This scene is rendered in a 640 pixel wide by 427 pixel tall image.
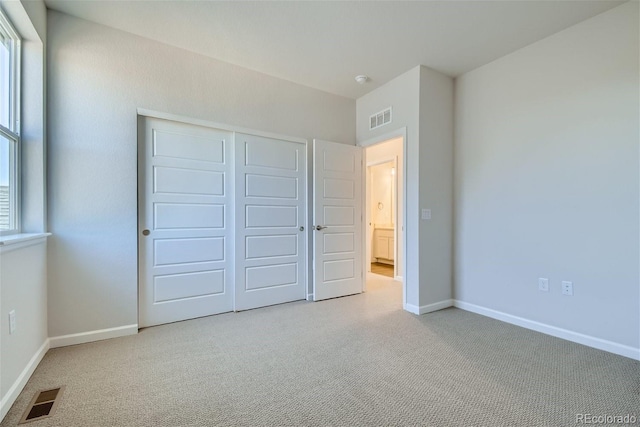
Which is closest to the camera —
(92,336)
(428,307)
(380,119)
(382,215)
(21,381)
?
(21,381)

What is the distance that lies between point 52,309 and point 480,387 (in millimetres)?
3169

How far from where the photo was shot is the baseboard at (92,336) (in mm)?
2381

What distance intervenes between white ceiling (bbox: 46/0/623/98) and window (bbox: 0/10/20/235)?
0.54 meters

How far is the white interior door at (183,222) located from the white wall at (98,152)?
14 centimetres

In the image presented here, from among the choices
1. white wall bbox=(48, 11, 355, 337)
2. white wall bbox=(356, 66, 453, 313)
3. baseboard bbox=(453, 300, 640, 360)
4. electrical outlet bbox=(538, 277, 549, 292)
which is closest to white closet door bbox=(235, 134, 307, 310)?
white wall bbox=(48, 11, 355, 337)

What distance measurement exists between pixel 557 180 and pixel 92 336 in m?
4.21

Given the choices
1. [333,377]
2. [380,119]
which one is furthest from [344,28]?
[333,377]

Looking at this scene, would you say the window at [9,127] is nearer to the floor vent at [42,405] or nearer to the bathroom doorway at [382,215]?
the floor vent at [42,405]

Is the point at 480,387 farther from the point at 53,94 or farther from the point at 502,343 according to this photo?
the point at 53,94

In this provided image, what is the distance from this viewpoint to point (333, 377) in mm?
1921

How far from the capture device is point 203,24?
8.25 ft

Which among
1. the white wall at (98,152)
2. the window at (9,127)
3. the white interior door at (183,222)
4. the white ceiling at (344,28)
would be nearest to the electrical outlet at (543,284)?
the white ceiling at (344,28)

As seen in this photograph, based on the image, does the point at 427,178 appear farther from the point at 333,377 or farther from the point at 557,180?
the point at 333,377

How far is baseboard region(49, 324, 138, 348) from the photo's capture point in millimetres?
2381
